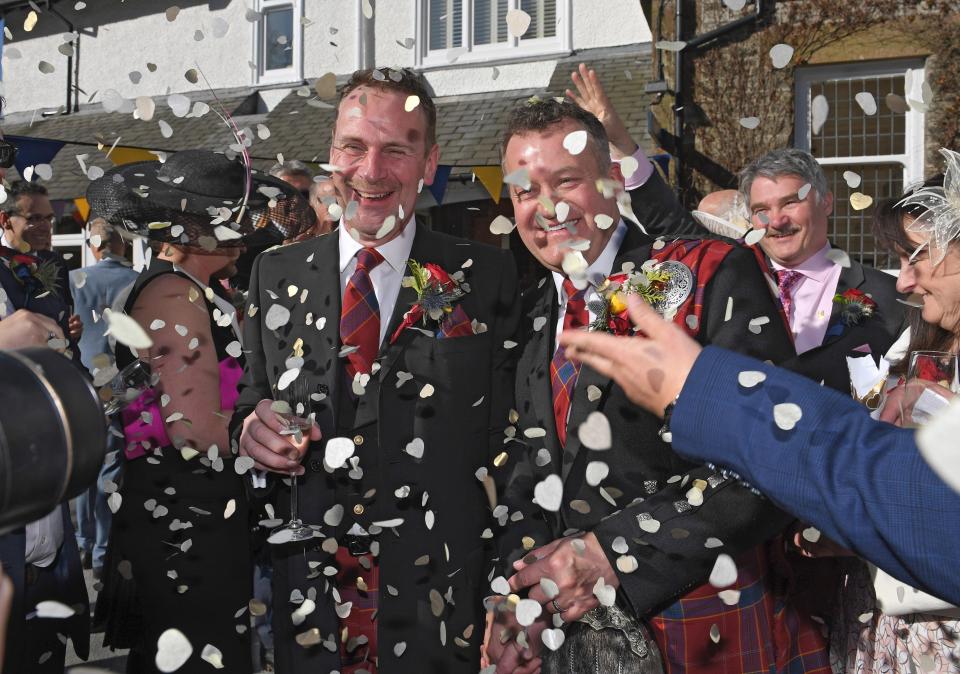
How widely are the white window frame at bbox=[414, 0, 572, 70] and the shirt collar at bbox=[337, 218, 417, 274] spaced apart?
10752 mm

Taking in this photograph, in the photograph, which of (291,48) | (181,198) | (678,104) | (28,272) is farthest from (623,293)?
(291,48)

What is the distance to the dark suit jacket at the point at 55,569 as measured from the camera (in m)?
2.56

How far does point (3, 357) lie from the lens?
3.80 feet

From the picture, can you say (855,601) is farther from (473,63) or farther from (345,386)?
(473,63)

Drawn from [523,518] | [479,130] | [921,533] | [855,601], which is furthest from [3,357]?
[479,130]

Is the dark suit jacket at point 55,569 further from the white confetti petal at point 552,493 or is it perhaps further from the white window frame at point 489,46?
the white window frame at point 489,46

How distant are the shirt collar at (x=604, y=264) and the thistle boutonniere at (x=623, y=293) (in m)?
0.08

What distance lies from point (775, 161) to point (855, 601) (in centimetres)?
219

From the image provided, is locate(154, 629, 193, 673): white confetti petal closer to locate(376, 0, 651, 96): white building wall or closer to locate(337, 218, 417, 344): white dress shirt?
locate(337, 218, 417, 344): white dress shirt

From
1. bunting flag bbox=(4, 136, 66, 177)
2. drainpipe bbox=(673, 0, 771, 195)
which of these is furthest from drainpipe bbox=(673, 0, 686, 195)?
bunting flag bbox=(4, 136, 66, 177)

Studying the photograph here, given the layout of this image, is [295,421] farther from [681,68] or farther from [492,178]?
[681,68]

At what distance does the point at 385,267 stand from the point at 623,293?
0.88 m

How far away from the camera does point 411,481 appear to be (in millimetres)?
2459

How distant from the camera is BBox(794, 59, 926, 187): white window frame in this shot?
9.28m
